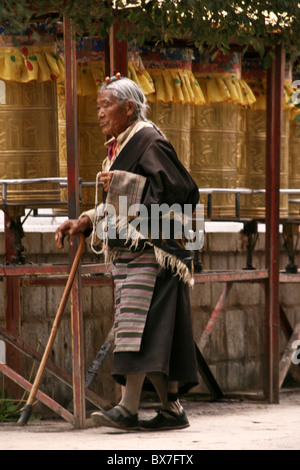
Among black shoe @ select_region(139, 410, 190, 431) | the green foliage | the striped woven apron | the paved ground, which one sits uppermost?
the green foliage

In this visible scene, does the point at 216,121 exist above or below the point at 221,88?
below

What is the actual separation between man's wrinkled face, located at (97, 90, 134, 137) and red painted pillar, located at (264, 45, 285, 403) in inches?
84.8

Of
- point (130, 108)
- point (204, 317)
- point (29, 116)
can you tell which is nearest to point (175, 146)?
point (29, 116)

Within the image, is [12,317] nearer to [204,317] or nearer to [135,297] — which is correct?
[204,317]

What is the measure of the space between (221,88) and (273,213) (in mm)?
941

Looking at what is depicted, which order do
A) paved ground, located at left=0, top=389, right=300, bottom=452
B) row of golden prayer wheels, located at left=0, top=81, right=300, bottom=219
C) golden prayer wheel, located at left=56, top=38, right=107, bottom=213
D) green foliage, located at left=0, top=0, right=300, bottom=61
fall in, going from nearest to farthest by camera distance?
paved ground, located at left=0, top=389, right=300, bottom=452 → green foliage, located at left=0, top=0, right=300, bottom=61 → row of golden prayer wheels, located at left=0, top=81, right=300, bottom=219 → golden prayer wheel, located at left=56, top=38, right=107, bottom=213

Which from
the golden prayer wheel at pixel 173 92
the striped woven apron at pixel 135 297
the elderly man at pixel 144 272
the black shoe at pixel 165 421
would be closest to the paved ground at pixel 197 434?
the black shoe at pixel 165 421

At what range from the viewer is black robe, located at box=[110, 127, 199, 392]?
17.6ft

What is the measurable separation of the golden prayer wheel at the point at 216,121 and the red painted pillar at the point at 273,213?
1.30ft

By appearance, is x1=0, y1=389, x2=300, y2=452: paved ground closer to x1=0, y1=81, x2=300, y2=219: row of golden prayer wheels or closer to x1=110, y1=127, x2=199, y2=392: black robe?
x1=110, y1=127, x2=199, y2=392: black robe

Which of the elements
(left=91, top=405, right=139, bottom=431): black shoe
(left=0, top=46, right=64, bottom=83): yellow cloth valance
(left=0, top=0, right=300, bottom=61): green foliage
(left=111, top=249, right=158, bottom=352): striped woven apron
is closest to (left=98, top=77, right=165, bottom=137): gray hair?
(left=0, top=0, right=300, bottom=61): green foliage

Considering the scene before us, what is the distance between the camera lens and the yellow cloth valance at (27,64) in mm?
6477

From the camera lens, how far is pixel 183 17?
19.5ft
